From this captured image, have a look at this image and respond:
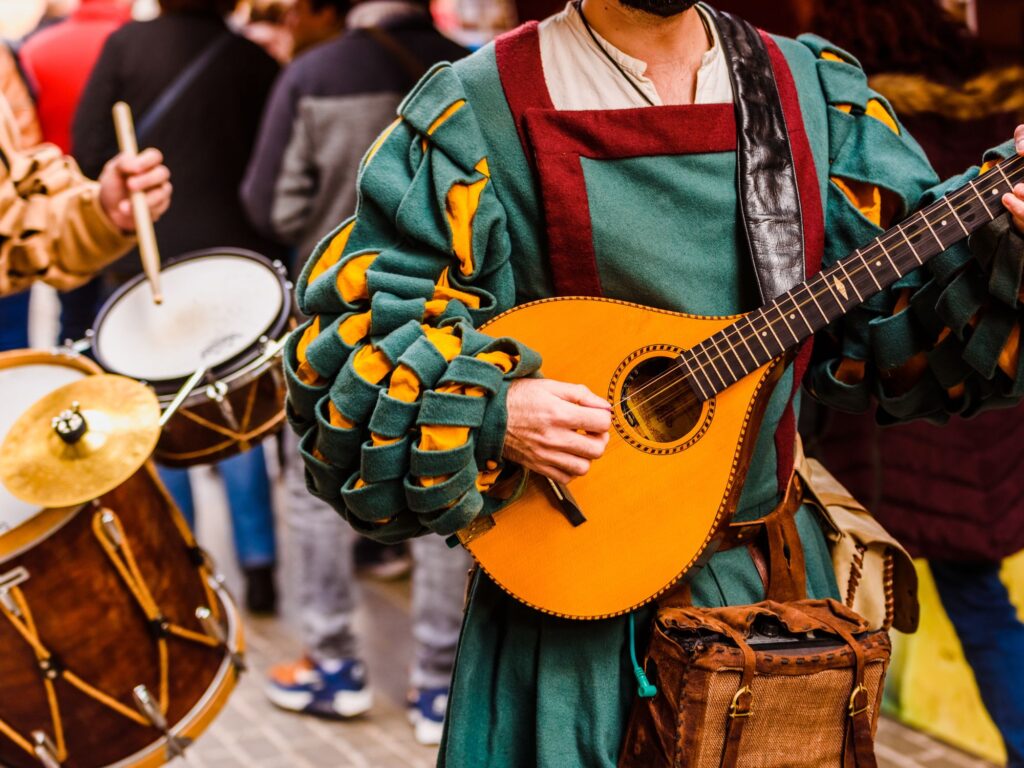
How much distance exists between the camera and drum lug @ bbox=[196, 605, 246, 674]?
2508 mm

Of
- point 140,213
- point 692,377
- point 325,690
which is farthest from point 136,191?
point 325,690

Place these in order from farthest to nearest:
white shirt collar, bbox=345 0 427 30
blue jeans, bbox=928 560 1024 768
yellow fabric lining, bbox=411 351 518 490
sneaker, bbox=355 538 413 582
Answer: sneaker, bbox=355 538 413 582 → white shirt collar, bbox=345 0 427 30 → blue jeans, bbox=928 560 1024 768 → yellow fabric lining, bbox=411 351 518 490

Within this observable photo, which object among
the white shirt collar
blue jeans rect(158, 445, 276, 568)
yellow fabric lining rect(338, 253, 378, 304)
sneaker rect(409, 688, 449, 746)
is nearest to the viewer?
yellow fabric lining rect(338, 253, 378, 304)

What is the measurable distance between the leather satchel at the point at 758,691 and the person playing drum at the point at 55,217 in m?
1.44

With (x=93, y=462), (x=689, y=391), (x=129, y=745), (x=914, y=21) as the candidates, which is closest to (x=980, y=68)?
(x=914, y=21)

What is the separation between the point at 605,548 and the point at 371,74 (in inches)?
93.8

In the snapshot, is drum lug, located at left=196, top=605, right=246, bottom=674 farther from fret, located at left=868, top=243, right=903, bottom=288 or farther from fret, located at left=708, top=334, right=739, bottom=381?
fret, located at left=868, top=243, right=903, bottom=288

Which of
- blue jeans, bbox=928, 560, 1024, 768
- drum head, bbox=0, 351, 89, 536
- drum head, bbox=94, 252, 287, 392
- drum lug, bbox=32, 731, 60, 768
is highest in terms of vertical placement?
drum head, bbox=0, 351, 89, 536

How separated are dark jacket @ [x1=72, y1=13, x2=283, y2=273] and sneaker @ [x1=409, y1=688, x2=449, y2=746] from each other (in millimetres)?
1568

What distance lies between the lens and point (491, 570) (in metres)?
1.74

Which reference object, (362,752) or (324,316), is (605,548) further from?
(362,752)

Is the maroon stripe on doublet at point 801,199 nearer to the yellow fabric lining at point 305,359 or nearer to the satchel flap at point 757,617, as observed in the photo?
the satchel flap at point 757,617

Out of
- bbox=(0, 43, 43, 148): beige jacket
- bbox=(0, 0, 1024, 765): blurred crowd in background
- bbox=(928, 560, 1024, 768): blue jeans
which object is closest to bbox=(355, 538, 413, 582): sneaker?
bbox=(0, 0, 1024, 765): blurred crowd in background

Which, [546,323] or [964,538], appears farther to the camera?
[964,538]
